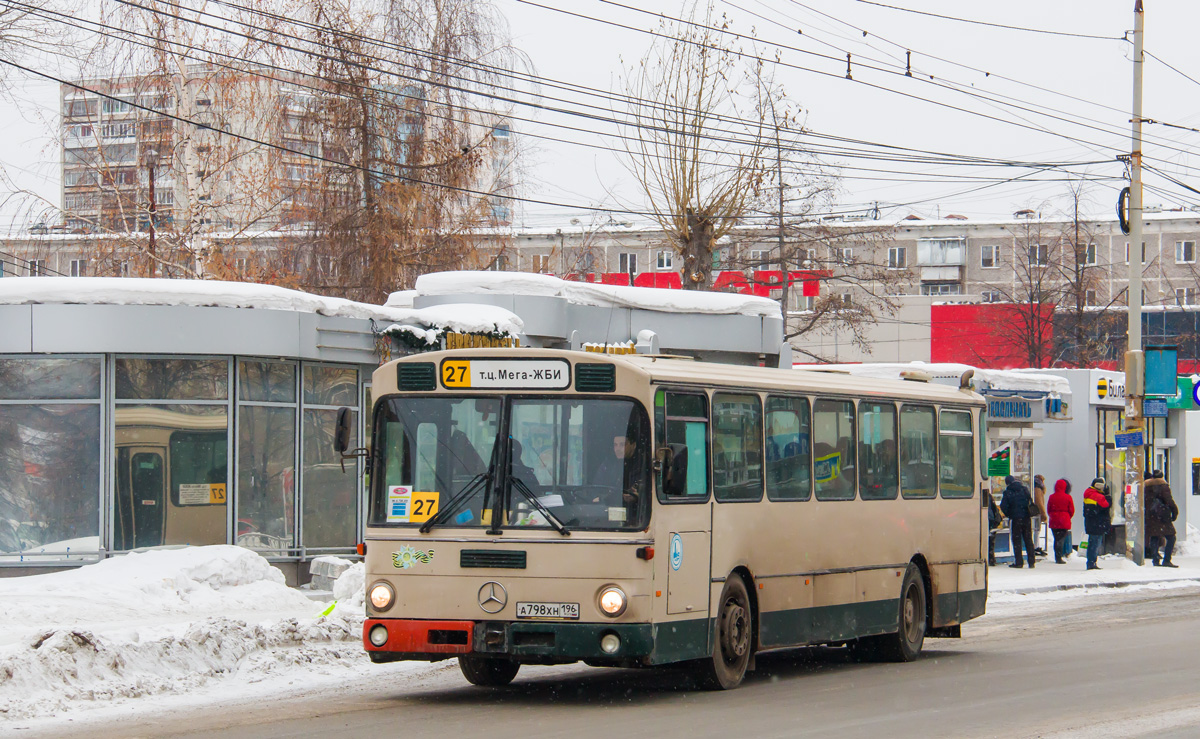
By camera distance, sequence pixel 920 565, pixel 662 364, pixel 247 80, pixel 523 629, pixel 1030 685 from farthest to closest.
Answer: pixel 247 80 < pixel 920 565 < pixel 1030 685 < pixel 662 364 < pixel 523 629

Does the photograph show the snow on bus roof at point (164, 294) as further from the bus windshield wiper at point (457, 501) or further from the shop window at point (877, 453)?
the bus windshield wiper at point (457, 501)

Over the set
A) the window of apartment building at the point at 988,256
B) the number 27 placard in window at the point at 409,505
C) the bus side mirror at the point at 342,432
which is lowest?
the number 27 placard in window at the point at 409,505

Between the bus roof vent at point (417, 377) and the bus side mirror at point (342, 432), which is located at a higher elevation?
the bus roof vent at point (417, 377)

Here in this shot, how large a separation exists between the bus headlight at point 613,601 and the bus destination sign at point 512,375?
141 cm

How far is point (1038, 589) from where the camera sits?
960 inches

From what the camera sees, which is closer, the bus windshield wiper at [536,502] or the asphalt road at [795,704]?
the asphalt road at [795,704]

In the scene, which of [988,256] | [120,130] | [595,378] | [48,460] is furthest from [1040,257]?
[595,378]

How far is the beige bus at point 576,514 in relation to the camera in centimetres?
1062

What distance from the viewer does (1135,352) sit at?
28.4m

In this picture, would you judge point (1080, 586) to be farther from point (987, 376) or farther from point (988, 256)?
point (988, 256)

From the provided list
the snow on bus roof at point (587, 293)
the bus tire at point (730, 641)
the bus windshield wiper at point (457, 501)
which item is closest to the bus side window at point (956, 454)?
the bus tire at point (730, 641)

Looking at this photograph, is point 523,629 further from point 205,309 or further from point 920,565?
point 205,309

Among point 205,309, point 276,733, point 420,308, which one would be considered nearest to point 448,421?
point 276,733

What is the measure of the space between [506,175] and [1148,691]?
24.2 metres
